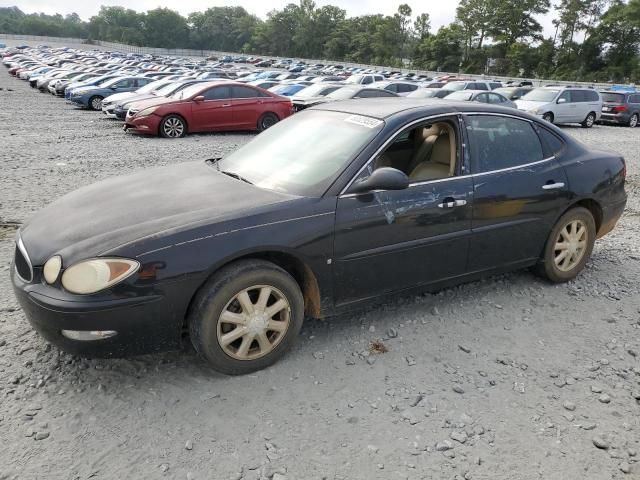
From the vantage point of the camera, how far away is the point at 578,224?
15.3 feet

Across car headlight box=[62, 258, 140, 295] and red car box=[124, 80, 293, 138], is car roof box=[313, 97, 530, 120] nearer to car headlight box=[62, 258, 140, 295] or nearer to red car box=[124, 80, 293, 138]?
car headlight box=[62, 258, 140, 295]

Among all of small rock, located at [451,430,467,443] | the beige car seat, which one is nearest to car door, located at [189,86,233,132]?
the beige car seat

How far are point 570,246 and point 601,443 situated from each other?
7.45 feet

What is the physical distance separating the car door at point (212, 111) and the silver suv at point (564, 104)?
1011 centimetres

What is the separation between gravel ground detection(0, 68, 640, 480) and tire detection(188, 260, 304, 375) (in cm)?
15

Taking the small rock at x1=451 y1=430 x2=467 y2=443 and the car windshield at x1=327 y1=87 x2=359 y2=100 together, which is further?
the car windshield at x1=327 y1=87 x2=359 y2=100

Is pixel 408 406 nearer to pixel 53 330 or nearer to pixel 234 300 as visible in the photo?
pixel 234 300

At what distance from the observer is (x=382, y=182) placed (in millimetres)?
3318

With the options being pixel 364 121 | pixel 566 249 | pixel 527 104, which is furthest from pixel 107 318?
pixel 527 104

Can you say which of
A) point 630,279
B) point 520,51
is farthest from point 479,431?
point 520,51

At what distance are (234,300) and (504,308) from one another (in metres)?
2.30

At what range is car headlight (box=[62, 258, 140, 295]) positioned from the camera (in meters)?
2.76

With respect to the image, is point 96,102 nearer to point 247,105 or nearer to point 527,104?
point 247,105

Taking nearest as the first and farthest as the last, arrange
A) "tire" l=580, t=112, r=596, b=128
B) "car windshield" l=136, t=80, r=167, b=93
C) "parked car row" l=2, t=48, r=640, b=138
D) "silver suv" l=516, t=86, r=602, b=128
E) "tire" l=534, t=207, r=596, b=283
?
1. "tire" l=534, t=207, r=596, b=283
2. "parked car row" l=2, t=48, r=640, b=138
3. "car windshield" l=136, t=80, r=167, b=93
4. "silver suv" l=516, t=86, r=602, b=128
5. "tire" l=580, t=112, r=596, b=128
